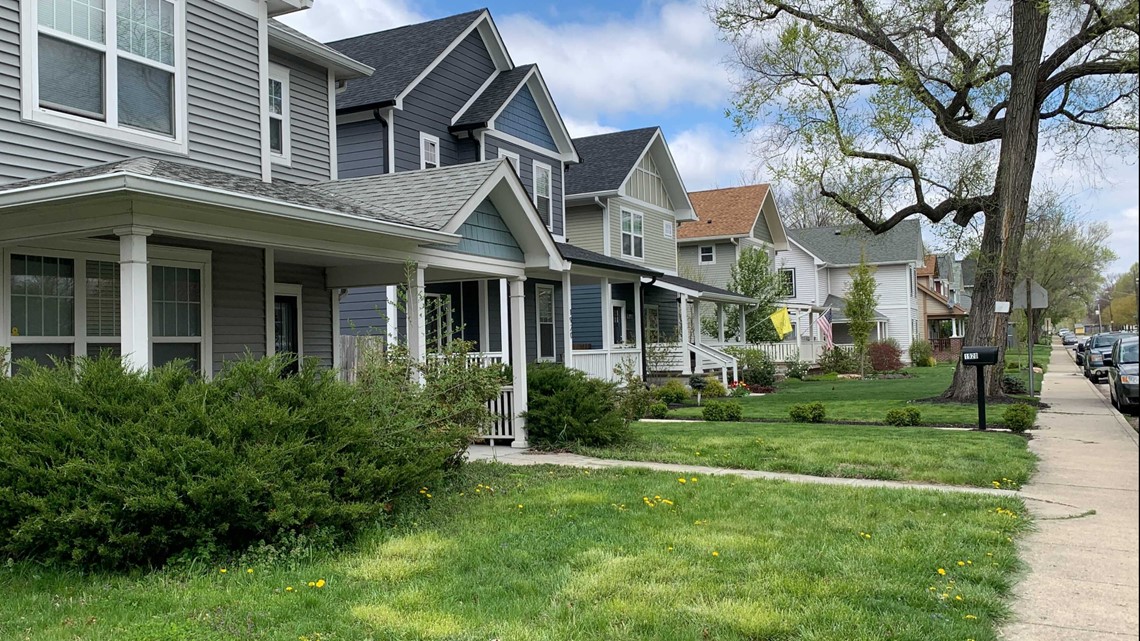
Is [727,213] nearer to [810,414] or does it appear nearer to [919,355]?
[919,355]

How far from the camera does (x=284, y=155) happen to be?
43.7ft

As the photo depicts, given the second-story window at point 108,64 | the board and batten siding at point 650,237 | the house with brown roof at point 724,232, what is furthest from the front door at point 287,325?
the house with brown roof at point 724,232

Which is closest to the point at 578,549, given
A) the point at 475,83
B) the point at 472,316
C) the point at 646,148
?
the point at 472,316

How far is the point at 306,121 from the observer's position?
1405 cm

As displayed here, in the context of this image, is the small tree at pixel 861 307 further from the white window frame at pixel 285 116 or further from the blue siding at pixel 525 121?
the white window frame at pixel 285 116

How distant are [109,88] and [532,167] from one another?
13.8m

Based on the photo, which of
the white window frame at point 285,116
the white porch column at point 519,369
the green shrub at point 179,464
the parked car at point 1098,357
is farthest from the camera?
the parked car at point 1098,357

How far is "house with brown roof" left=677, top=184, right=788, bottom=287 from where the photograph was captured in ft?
127

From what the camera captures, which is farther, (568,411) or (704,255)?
(704,255)

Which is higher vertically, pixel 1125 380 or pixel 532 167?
pixel 532 167

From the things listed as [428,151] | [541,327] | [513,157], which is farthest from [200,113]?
[541,327]

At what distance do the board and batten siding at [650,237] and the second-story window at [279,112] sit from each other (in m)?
14.6

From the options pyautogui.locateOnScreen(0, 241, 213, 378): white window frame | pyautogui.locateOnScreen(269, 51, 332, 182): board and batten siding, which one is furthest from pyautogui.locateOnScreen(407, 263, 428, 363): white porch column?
pyautogui.locateOnScreen(269, 51, 332, 182): board and batten siding

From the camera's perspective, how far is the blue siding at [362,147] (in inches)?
726
